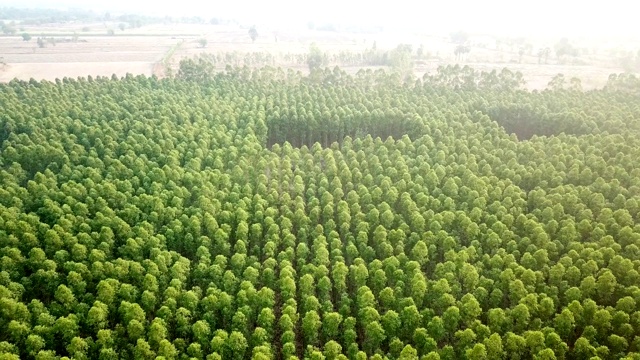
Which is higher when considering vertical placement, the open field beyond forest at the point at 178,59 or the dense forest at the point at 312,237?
the open field beyond forest at the point at 178,59

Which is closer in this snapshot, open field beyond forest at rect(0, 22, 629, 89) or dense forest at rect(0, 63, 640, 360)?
dense forest at rect(0, 63, 640, 360)

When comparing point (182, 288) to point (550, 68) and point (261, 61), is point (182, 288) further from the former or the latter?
point (550, 68)

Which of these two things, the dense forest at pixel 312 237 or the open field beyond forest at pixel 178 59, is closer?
the dense forest at pixel 312 237

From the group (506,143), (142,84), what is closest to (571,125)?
(506,143)

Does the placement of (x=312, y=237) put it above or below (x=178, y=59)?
below

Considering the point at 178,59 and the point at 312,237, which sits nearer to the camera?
the point at 312,237

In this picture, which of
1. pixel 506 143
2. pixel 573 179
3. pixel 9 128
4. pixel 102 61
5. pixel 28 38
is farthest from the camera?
pixel 28 38

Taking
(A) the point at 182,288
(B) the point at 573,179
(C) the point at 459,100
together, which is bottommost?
(A) the point at 182,288

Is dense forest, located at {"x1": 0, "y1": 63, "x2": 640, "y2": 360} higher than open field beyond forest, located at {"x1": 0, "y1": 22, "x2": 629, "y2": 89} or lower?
lower
